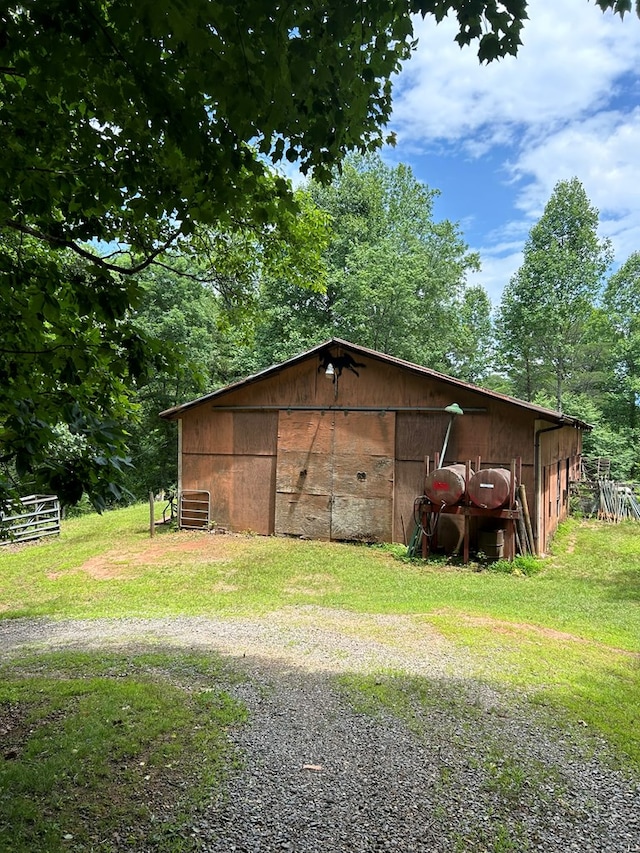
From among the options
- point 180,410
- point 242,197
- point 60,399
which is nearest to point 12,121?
point 242,197

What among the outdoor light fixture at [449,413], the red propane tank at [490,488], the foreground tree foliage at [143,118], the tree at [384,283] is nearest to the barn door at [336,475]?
Answer: the outdoor light fixture at [449,413]

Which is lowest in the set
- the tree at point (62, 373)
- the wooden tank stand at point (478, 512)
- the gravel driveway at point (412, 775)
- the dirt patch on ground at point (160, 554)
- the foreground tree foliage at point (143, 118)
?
the dirt patch on ground at point (160, 554)

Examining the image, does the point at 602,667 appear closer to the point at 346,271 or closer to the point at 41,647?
the point at 41,647

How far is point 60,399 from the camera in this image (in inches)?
118

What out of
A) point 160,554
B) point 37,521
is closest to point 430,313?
point 160,554

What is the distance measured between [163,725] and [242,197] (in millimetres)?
3394

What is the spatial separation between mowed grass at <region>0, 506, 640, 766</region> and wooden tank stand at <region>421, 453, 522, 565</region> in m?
0.69

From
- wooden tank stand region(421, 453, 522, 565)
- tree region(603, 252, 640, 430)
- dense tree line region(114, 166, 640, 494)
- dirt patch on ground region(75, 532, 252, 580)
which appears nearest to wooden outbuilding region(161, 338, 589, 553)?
wooden tank stand region(421, 453, 522, 565)

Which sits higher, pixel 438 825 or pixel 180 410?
pixel 180 410

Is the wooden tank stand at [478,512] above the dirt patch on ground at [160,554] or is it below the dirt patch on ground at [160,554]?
above

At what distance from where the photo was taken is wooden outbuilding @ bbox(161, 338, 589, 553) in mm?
11867

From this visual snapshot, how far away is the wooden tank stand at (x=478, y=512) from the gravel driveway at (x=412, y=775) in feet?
19.9

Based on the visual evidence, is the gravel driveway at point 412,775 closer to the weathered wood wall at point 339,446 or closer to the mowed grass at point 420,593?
the mowed grass at point 420,593

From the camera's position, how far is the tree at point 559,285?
26938mm
